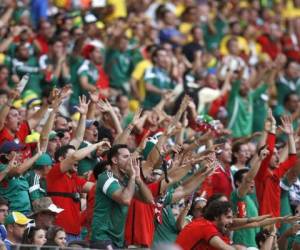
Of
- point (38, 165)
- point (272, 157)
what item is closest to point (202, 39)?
point (272, 157)

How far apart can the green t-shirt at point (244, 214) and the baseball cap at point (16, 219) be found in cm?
280

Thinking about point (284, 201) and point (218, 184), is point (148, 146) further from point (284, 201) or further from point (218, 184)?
point (284, 201)

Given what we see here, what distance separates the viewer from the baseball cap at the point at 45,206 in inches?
506

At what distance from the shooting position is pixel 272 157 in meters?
15.6

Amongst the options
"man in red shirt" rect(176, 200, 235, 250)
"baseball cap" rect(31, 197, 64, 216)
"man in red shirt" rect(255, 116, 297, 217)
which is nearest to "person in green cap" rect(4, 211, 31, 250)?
"baseball cap" rect(31, 197, 64, 216)

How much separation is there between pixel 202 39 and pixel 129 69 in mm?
3388

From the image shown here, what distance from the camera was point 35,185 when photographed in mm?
13789

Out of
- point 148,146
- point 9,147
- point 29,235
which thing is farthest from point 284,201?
point 29,235

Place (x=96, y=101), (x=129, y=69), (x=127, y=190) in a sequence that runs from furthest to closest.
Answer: (x=129, y=69), (x=96, y=101), (x=127, y=190)

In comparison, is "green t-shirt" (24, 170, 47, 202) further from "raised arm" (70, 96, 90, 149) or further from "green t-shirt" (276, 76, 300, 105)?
"green t-shirt" (276, 76, 300, 105)

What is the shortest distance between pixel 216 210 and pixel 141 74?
902 centimetres

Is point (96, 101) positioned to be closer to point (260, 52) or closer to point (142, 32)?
point (142, 32)

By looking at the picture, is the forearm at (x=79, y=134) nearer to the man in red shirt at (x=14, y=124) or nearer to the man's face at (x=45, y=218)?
the man in red shirt at (x=14, y=124)

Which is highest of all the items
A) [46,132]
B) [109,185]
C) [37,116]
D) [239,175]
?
[109,185]
